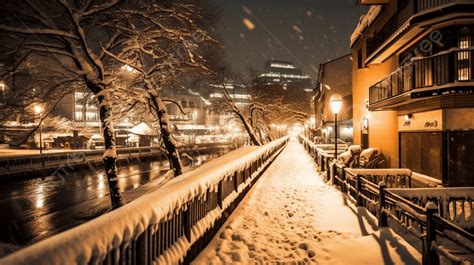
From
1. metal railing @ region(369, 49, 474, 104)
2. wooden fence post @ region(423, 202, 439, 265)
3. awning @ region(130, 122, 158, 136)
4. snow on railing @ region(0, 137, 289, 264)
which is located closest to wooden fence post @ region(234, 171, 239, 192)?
snow on railing @ region(0, 137, 289, 264)

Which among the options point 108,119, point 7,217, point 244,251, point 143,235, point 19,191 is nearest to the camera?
point 143,235

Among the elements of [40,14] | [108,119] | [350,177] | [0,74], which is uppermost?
[40,14]

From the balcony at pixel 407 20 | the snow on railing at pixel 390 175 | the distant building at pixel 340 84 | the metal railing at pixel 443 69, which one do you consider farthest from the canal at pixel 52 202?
the distant building at pixel 340 84

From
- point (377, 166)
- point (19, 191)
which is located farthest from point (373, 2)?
point (19, 191)

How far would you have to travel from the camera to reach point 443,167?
40.2 ft

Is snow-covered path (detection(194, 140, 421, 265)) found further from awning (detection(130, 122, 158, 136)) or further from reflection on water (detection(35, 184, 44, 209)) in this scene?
awning (detection(130, 122, 158, 136))

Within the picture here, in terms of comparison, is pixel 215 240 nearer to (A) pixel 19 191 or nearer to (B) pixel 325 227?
(B) pixel 325 227

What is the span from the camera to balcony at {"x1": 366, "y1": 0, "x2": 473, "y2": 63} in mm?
11469

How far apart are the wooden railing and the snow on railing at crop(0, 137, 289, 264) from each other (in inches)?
136

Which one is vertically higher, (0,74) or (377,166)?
(0,74)

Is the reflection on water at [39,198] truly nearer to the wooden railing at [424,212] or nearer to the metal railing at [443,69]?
the wooden railing at [424,212]

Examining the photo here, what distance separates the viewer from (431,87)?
11594 mm

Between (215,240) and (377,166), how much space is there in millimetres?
15865

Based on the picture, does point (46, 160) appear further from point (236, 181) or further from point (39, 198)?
point (236, 181)
